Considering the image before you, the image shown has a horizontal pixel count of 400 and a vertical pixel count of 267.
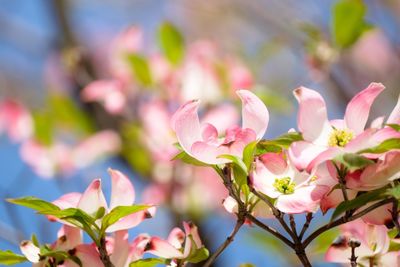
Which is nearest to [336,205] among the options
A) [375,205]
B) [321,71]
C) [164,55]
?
[375,205]

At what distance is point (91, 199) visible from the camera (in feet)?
1.80

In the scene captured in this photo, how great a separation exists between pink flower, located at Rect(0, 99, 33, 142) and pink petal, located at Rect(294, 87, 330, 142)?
125 cm

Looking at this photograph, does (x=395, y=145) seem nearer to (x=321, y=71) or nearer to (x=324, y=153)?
(x=324, y=153)

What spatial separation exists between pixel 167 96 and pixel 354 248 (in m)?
0.98

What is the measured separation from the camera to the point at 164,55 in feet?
4.73

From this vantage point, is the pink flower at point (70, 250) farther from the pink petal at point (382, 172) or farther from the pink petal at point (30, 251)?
the pink petal at point (382, 172)

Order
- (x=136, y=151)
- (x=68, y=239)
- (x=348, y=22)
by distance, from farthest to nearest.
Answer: (x=136, y=151) → (x=348, y=22) → (x=68, y=239)

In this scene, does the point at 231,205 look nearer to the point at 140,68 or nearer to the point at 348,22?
the point at 348,22

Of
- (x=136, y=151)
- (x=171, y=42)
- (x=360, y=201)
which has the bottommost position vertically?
(x=136, y=151)

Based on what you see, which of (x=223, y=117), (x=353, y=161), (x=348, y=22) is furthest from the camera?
(x=223, y=117)

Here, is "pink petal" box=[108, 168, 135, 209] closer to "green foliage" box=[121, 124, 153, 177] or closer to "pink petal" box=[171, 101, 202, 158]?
"pink petal" box=[171, 101, 202, 158]

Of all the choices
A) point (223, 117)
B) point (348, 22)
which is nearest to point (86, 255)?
point (348, 22)

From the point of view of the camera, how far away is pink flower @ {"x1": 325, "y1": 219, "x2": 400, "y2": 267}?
568 millimetres

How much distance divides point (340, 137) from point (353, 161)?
0.07 metres
